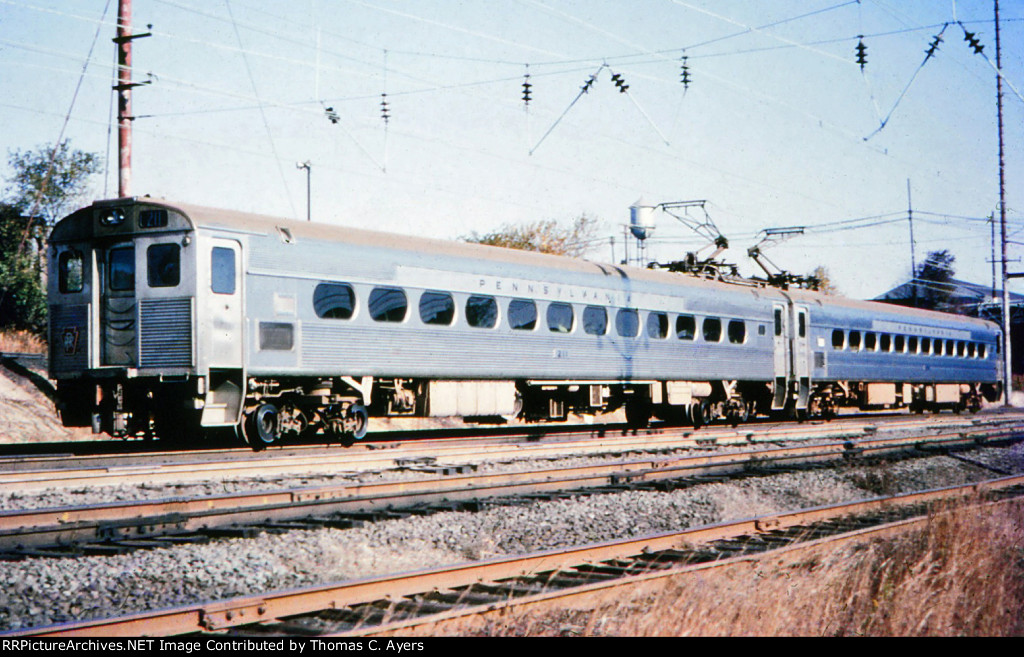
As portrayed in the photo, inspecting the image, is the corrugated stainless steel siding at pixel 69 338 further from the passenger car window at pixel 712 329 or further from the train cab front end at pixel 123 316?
the passenger car window at pixel 712 329

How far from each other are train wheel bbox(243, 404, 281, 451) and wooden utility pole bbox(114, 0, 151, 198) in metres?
5.70

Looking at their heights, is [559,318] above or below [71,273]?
below

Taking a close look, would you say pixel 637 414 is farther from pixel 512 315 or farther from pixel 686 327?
pixel 512 315

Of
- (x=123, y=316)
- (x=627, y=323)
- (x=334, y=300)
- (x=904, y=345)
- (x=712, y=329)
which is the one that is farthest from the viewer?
(x=904, y=345)

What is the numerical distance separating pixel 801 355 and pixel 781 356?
0.80 meters

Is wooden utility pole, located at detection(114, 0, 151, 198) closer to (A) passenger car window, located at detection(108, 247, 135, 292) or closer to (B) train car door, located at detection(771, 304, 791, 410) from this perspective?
(A) passenger car window, located at detection(108, 247, 135, 292)

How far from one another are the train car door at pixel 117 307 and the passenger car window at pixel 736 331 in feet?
43.7

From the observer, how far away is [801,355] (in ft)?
81.3

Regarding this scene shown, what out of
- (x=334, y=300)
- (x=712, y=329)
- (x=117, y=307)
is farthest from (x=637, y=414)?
(x=117, y=307)

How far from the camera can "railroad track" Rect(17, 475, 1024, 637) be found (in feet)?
17.9

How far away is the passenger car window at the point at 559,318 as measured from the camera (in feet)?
60.0

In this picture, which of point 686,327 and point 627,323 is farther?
point 686,327

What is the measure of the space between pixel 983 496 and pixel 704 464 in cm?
370
